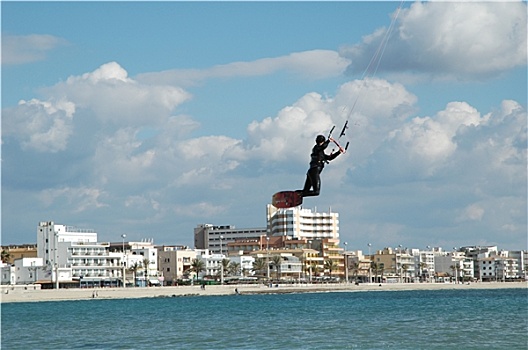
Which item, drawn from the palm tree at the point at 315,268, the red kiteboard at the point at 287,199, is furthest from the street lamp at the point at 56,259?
the red kiteboard at the point at 287,199

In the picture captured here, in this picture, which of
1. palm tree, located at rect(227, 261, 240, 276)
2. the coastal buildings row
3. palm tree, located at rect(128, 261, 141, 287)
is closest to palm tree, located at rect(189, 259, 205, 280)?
the coastal buildings row

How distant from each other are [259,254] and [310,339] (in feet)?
432

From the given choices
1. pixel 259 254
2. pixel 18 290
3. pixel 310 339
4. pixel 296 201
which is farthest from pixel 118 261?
pixel 296 201

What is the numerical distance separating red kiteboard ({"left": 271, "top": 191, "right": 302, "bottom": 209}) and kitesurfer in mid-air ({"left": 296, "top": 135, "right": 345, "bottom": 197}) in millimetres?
661

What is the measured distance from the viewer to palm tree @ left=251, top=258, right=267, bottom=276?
174m

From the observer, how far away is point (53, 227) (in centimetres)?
14438

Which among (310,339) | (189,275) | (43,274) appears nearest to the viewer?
(310,339)

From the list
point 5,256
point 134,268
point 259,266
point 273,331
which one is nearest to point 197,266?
point 134,268

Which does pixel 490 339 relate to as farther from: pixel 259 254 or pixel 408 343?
pixel 259 254

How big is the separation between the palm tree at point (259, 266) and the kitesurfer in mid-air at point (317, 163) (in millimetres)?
154399

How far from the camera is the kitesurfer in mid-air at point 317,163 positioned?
19.5 m

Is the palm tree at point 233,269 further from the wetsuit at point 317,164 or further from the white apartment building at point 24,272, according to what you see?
the wetsuit at point 317,164

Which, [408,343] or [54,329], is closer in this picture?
[408,343]

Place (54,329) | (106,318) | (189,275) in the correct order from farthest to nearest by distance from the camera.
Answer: (189,275) < (106,318) < (54,329)
